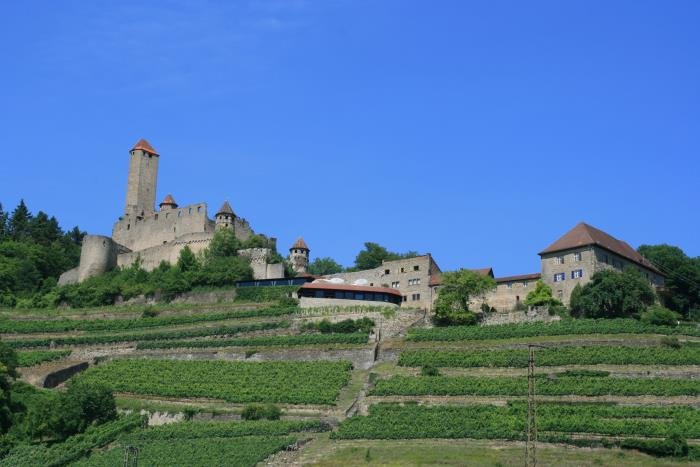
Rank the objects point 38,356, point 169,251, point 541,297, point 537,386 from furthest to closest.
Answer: point 169,251
point 541,297
point 38,356
point 537,386

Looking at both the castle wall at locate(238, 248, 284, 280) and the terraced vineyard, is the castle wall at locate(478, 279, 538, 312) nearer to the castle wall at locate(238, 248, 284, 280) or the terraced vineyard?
the terraced vineyard

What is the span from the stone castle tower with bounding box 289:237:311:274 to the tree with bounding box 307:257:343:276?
2849 mm

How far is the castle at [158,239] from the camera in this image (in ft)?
298

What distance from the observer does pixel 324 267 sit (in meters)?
103

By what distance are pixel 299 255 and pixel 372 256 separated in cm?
731

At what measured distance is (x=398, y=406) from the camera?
5594cm

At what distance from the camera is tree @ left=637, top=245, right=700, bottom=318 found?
74688 mm

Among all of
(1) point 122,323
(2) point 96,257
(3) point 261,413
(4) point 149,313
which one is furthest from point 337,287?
(2) point 96,257

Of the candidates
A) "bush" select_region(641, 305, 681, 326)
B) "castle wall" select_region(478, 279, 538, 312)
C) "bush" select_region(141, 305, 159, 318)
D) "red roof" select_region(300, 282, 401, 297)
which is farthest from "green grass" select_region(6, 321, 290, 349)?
"bush" select_region(641, 305, 681, 326)

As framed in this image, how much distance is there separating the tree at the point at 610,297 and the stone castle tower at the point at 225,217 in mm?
35057

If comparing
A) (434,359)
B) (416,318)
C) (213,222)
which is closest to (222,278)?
(213,222)

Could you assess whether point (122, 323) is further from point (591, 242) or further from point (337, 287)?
point (591, 242)

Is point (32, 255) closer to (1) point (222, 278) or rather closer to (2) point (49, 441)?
(1) point (222, 278)

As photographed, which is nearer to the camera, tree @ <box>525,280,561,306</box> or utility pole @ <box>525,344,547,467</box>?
utility pole @ <box>525,344,547,467</box>
